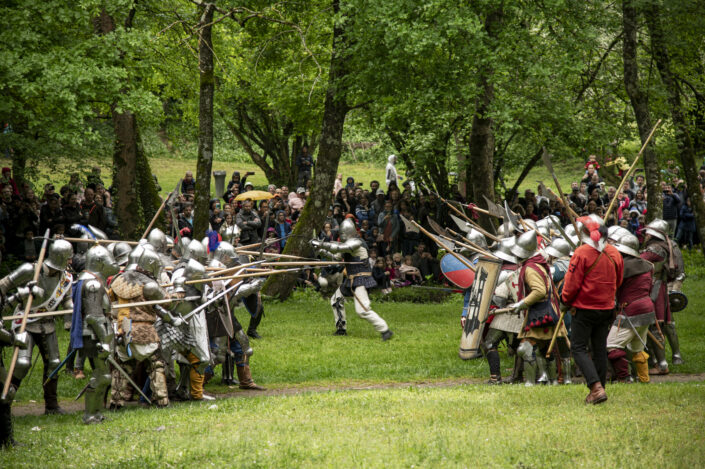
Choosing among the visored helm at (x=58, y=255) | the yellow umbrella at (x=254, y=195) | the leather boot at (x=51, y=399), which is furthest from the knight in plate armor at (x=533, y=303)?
the yellow umbrella at (x=254, y=195)

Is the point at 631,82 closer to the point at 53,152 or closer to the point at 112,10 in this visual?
the point at 112,10

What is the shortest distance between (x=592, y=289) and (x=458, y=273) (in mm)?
3512

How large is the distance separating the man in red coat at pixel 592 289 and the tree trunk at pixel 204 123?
8.71 m

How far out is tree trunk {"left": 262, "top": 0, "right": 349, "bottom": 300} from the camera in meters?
16.6

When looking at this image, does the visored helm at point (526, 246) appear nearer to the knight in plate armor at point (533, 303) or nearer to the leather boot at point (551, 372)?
the knight in plate armor at point (533, 303)

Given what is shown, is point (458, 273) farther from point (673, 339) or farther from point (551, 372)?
point (673, 339)

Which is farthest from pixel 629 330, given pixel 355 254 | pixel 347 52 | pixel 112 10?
pixel 112 10

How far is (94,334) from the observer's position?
766 cm

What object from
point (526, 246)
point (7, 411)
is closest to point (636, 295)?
point (526, 246)

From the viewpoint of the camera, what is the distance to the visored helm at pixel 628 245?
353 inches

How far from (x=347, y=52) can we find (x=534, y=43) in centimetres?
346

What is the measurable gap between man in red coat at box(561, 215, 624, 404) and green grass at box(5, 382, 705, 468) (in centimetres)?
53

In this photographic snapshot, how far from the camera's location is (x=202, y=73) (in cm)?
1476

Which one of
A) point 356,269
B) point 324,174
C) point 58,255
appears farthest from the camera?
point 324,174
